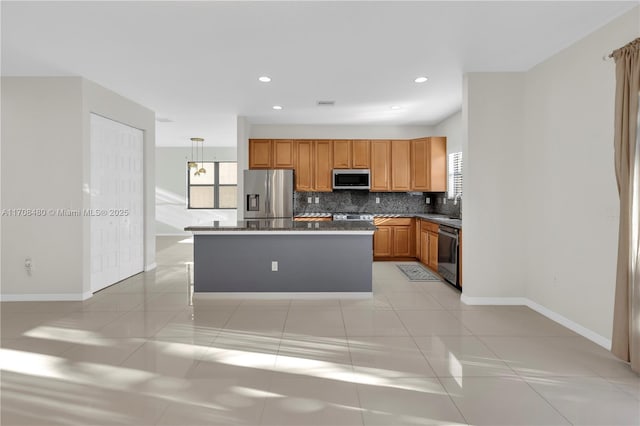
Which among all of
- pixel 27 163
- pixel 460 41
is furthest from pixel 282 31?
pixel 27 163

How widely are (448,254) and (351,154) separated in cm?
297

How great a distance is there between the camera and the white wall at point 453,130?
6270 millimetres

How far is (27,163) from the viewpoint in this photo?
445 centimetres

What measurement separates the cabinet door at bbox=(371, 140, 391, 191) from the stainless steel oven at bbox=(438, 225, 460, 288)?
6.53 ft

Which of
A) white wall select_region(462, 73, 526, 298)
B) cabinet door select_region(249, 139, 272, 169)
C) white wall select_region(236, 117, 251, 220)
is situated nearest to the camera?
white wall select_region(462, 73, 526, 298)

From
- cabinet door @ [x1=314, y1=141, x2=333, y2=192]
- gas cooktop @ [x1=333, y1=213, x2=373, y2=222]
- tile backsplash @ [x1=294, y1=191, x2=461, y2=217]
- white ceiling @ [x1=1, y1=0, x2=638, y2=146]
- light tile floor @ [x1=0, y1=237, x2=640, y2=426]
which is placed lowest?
light tile floor @ [x1=0, y1=237, x2=640, y2=426]

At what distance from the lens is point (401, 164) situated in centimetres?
729

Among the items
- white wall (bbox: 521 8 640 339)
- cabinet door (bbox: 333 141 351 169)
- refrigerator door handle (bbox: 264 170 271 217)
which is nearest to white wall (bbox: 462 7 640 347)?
white wall (bbox: 521 8 640 339)

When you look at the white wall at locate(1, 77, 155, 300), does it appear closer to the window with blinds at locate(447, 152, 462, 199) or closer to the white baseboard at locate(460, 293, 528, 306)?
the white baseboard at locate(460, 293, 528, 306)

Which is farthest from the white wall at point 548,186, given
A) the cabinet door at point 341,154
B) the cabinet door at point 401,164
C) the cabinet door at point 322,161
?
the cabinet door at point 322,161

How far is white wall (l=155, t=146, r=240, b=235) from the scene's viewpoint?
11.0m

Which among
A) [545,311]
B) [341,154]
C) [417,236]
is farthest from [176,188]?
[545,311]

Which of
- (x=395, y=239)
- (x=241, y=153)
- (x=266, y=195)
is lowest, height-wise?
(x=395, y=239)

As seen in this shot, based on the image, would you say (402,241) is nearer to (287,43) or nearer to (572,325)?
(572,325)
